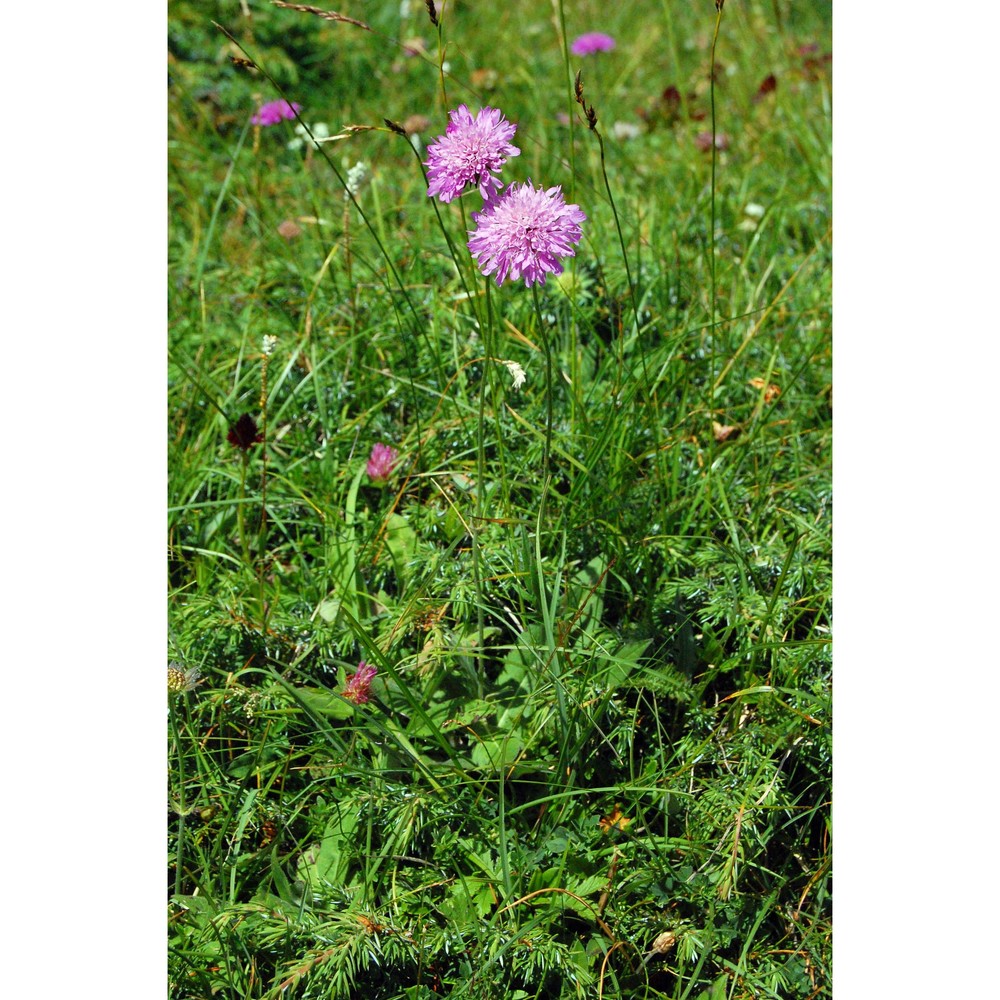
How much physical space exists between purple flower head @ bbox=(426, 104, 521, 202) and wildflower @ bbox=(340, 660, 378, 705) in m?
0.61

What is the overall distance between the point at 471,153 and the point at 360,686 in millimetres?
675

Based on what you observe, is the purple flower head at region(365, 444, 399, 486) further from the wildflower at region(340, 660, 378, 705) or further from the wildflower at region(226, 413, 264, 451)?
the wildflower at region(340, 660, 378, 705)

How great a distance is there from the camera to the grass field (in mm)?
1255

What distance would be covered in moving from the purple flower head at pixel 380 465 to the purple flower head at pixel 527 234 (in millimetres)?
605

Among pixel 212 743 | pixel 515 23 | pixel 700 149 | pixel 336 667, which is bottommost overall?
pixel 212 743

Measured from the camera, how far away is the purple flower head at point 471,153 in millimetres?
1148

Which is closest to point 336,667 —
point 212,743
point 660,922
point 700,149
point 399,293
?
point 212,743

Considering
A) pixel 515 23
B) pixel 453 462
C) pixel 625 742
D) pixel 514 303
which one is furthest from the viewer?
pixel 515 23

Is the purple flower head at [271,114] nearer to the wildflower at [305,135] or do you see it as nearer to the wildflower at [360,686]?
the wildflower at [305,135]

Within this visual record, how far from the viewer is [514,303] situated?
205 centimetres

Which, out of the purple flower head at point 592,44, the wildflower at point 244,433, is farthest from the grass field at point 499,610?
the purple flower head at point 592,44

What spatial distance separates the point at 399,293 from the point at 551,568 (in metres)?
0.81

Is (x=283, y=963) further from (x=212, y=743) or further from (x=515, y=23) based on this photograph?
(x=515, y=23)

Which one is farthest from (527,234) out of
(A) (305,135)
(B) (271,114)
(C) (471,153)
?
(A) (305,135)
